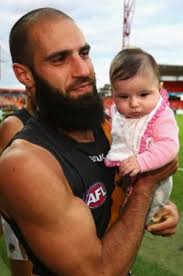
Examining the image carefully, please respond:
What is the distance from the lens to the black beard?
256 cm

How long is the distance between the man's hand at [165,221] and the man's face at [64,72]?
0.65m

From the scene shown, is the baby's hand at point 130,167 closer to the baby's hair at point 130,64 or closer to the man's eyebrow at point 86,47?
the baby's hair at point 130,64

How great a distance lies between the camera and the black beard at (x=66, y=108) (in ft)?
8.39

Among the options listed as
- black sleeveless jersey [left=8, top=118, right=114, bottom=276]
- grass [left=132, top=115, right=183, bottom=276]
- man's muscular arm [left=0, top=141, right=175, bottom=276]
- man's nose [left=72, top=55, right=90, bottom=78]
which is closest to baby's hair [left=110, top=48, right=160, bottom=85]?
man's nose [left=72, top=55, right=90, bottom=78]

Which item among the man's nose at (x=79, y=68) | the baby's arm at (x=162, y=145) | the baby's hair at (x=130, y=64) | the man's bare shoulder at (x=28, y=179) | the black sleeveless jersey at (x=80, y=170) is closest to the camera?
the man's bare shoulder at (x=28, y=179)

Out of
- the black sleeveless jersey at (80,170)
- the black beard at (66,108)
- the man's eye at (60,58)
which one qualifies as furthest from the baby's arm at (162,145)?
the man's eye at (60,58)

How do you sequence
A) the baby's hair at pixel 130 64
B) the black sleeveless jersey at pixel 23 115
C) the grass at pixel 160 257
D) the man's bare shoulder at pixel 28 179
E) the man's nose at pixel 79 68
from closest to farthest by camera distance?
the man's bare shoulder at pixel 28 179 → the man's nose at pixel 79 68 → the baby's hair at pixel 130 64 → the black sleeveless jersey at pixel 23 115 → the grass at pixel 160 257

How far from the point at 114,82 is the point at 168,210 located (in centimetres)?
76

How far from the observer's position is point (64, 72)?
2.52 metres

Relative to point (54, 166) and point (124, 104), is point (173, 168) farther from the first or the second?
point (54, 166)

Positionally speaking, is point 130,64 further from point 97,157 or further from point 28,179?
point 28,179

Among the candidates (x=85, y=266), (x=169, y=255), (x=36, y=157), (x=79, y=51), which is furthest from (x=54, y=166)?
(x=169, y=255)

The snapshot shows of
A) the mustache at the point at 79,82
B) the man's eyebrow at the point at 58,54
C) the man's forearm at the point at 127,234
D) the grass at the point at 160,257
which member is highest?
the man's eyebrow at the point at 58,54

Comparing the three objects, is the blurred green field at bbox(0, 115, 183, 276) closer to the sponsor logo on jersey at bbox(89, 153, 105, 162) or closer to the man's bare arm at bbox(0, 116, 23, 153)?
the man's bare arm at bbox(0, 116, 23, 153)
